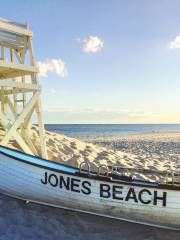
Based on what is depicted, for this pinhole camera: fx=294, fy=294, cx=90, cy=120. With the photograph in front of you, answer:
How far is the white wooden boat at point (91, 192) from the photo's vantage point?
17.5 feet

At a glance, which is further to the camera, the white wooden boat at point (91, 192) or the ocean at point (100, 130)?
the ocean at point (100, 130)

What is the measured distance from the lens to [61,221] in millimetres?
5812

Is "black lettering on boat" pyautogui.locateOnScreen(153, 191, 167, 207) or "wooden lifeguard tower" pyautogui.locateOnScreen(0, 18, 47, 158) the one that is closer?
"black lettering on boat" pyautogui.locateOnScreen(153, 191, 167, 207)

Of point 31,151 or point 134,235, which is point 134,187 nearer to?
point 134,235

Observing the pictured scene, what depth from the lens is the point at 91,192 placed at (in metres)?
5.73

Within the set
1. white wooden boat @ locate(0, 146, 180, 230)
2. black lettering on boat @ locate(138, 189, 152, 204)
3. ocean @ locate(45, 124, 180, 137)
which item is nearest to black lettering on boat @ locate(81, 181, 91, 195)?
white wooden boat @ locate(0, 146, 180, 230)

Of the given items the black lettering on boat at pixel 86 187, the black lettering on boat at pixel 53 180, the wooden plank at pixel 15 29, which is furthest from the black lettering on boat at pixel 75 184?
the wooden plank at pixel 15 29

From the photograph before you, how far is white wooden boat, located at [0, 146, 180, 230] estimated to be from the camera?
534cm

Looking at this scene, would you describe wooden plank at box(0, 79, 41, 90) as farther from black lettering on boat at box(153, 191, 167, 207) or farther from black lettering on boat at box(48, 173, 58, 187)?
black lettering on boat at box(153, 191, 167, 207)

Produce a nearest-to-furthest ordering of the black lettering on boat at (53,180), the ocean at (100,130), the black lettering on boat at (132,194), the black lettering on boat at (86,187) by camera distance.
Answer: the black lettering on boat at (132,194) < the black lettering on boat at (86,187) < the black lettering on boat at (53,180) < the ocean at (100,130)

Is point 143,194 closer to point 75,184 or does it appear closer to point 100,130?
point 75,184

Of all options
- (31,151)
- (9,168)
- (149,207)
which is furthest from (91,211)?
(31,151)

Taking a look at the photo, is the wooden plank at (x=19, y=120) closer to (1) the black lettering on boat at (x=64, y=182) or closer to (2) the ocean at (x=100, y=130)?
(1) the black lettering on boat at (x=64, y=182)

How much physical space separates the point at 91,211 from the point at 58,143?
6.01m
